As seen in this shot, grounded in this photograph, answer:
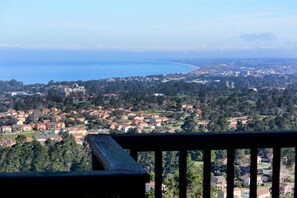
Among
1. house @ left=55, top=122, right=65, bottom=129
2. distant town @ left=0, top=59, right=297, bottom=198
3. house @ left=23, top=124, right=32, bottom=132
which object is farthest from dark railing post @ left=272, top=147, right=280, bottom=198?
house @ left=23, top=124, right=32, bottom=132

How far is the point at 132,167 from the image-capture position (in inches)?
66.9

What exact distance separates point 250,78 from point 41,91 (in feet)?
27.4

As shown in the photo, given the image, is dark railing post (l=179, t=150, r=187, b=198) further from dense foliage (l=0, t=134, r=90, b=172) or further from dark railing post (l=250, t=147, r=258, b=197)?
dense foliage (l=0, t=134, r=90, b=172)

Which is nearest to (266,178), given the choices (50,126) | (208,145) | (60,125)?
(208,145)

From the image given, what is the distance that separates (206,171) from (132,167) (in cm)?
109

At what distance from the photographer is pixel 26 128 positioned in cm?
1277

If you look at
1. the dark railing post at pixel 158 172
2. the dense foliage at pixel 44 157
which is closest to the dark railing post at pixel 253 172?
the dark railing post at pixel 158 172

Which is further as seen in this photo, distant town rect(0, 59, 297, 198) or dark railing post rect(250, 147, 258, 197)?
distant town rect(0, 59, 297, 198)

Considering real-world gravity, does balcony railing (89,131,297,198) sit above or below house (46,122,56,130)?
above

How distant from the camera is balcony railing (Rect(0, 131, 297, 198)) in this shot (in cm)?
157

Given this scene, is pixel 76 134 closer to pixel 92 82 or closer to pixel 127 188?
pixel 127 188

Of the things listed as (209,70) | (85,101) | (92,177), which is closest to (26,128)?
(85,101)

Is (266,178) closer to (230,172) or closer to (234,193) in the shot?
(234,193)

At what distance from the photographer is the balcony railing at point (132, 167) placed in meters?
1.57
